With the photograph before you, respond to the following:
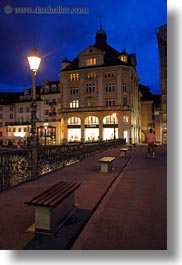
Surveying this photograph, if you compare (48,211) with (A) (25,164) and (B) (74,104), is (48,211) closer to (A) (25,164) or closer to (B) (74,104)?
(A) (25,164)

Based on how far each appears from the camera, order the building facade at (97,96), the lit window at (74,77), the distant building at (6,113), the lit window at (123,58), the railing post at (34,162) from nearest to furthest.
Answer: the railing post at (34,162) → the building facade at (97,96) → the lit window at (123,58) → the lit window at (74,77) → the distant building at (6,113)

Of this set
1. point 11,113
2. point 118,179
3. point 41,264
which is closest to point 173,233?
point 41,264

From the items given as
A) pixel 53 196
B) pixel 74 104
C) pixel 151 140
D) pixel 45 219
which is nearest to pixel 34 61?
pixel 53 196

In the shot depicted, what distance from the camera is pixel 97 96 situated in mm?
51438

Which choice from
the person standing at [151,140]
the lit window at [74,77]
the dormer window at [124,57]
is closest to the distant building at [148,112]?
the dormer window at [124,57]

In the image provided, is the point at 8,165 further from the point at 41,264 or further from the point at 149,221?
the point at 149,221

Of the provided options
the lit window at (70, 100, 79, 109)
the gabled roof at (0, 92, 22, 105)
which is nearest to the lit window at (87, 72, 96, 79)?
the lit window at (70, 100, 79, 109)

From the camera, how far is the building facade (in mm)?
49250

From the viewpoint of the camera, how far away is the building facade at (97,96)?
4925cm

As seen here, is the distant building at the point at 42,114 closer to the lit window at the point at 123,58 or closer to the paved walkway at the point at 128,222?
the lit window at the point at 123,58

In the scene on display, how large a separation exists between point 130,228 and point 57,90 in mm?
59292

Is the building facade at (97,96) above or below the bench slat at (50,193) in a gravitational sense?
above

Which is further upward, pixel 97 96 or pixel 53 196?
pixel 97 96

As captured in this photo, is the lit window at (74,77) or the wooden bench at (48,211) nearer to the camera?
the wooden bench at (48,211)
